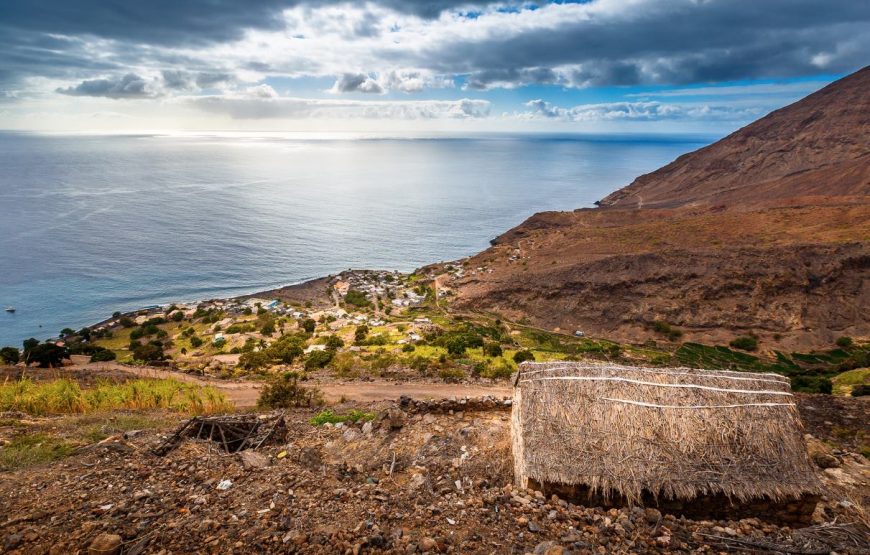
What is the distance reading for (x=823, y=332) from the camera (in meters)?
31.7

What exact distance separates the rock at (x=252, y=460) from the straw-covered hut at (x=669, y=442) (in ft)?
18.1

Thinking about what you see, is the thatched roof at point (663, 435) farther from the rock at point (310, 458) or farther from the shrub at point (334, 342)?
the shrub at point (334, 342)

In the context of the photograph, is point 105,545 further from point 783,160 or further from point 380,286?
point 783,160

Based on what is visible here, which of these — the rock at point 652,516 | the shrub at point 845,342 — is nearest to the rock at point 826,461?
the rock at point 652,516

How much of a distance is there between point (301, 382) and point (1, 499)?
1289 centimetres

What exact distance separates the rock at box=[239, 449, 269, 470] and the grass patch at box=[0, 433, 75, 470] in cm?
352

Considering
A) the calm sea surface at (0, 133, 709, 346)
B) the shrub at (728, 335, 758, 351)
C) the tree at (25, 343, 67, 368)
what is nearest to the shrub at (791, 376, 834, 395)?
the shrub at (728, 335, 758, 351)

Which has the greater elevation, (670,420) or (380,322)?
(670,420)

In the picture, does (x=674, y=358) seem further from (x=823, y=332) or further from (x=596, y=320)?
(x=823, y=332)

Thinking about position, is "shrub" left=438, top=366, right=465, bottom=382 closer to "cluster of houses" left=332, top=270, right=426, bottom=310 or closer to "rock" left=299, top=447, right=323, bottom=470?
"rock" left=299, top=447, right=323, bottom=470

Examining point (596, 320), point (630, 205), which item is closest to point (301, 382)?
point (596, 320)

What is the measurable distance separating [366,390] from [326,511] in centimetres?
1116

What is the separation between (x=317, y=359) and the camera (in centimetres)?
2467

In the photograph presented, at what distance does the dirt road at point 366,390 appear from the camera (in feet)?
59.0
